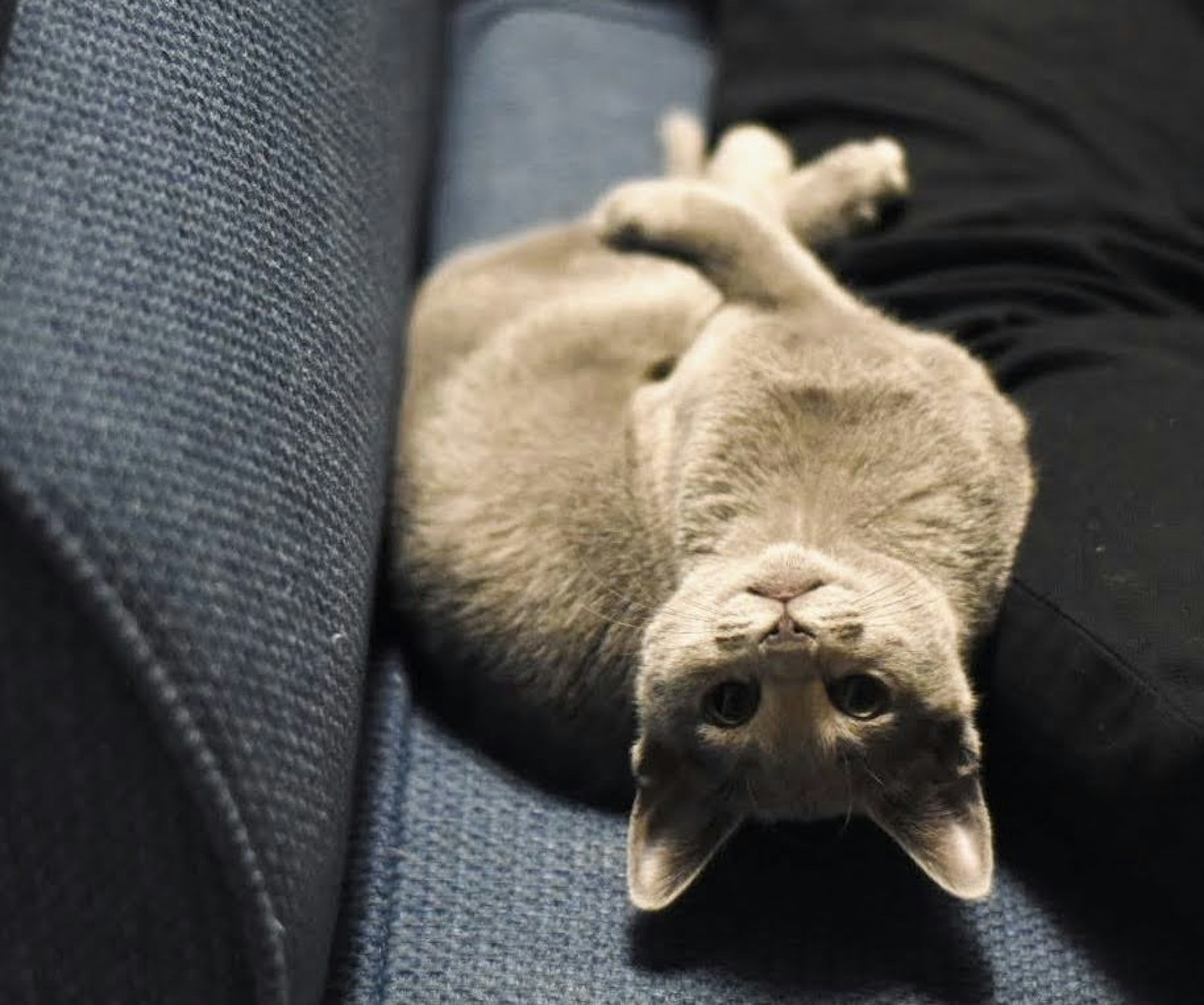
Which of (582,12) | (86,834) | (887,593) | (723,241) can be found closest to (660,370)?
(723,241)

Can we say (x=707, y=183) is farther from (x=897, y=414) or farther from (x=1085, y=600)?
(x=1085, y=600)

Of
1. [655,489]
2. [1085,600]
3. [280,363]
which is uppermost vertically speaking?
[280,363]

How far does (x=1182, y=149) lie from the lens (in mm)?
1485

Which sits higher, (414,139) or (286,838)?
(414,139)

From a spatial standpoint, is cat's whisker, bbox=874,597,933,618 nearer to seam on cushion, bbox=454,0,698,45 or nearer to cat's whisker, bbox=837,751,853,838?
cat's whisker, bbox=837,751,853,838

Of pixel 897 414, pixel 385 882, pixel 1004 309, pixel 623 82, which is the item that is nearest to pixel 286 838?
pixel 385 882

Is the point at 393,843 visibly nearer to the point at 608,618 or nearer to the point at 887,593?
the point at 608,618

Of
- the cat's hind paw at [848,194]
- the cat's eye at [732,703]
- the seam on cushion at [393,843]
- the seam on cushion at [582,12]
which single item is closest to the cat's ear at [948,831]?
the cat's eye at [732,703]

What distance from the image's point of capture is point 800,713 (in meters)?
1.11

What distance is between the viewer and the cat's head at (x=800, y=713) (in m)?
1.09

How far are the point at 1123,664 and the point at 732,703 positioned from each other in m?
0.31

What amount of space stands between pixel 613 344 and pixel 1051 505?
1.61ft

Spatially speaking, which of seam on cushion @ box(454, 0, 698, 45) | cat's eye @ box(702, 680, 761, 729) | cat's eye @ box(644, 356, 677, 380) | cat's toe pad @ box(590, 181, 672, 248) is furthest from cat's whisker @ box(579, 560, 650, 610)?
seam on cushion @ box(454, 0, 698, 45)

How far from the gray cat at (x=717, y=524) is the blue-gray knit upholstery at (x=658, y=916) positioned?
5 cm
